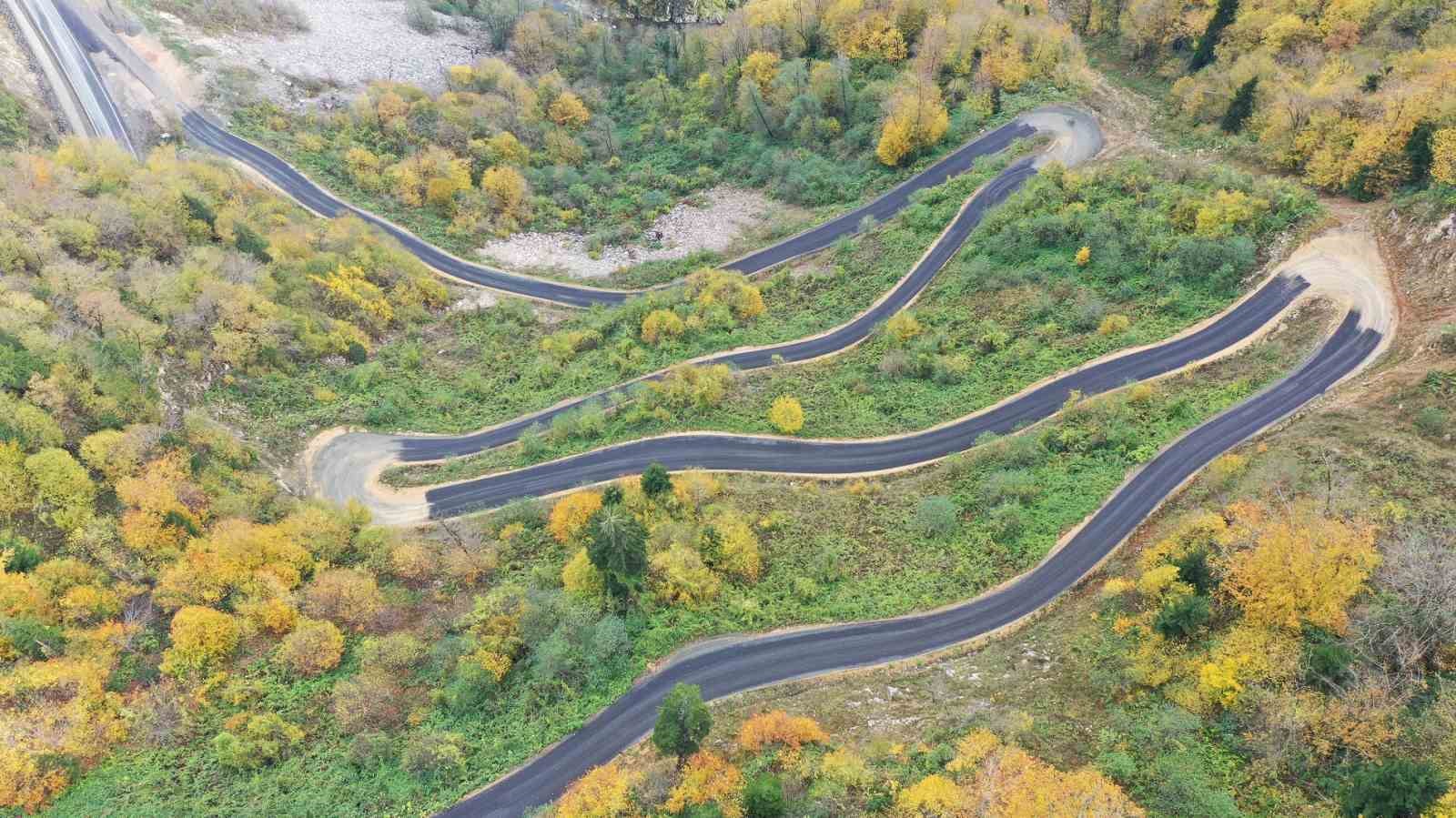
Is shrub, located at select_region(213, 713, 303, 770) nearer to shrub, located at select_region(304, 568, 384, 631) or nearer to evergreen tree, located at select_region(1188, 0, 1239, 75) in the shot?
shrub, located at select_region(304, 568, 384, 631)

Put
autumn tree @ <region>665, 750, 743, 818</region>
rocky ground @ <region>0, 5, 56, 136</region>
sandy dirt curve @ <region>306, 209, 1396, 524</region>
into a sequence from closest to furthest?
autumn tree @ <region>665, 750, 743, 818</region>, sandy dirt curve @ <region>306, 209, 1396, 524</region>, rocky ground @ <region>0, 5, 56, 136</region>

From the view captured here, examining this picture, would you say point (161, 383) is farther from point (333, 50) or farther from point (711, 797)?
point (333, 50)

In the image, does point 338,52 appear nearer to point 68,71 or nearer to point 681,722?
point 68,71

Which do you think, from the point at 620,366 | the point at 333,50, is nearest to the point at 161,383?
the point at 620,366

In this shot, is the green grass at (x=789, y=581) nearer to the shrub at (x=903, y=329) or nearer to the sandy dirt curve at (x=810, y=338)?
the shrub at (x=903, y=329)

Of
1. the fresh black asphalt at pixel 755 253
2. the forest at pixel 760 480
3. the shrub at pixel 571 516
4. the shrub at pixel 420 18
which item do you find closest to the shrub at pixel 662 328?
the forest at pixel 760 480

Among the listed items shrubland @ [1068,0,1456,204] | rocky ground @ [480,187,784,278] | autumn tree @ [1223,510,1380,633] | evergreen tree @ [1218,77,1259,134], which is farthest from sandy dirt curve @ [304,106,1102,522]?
autumn tree @ [1223,510,1380,633]
